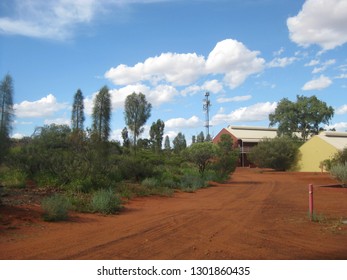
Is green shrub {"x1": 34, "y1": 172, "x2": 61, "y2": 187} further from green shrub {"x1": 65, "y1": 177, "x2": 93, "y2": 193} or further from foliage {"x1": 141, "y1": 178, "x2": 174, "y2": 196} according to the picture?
foliage {"x1": 141, "y1": 178, "x2": 174, "y2": 196}

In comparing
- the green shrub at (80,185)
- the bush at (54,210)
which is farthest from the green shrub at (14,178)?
the bush at (54,210)

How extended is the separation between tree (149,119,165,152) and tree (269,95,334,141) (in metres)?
20.4

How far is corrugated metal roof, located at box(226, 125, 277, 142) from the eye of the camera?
66537 mm

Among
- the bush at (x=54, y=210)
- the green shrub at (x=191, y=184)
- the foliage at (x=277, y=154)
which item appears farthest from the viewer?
the foliage at (x=277, y=154)

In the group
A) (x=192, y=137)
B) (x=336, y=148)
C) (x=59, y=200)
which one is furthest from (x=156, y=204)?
(x=192, y=137)

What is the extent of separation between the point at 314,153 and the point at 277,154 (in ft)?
14.2

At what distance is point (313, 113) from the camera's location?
63438mm

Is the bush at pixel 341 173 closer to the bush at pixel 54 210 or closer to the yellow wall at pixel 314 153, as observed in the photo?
the yellow wall at pixel 314 153

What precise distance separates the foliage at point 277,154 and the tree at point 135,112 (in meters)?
24.0

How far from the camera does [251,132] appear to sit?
233 feet

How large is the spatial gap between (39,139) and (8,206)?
14376 mm

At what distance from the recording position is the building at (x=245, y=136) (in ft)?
210

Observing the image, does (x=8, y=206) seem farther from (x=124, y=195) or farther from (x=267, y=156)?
(x=267, y=156)

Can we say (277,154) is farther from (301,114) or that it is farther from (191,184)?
(191,184)
